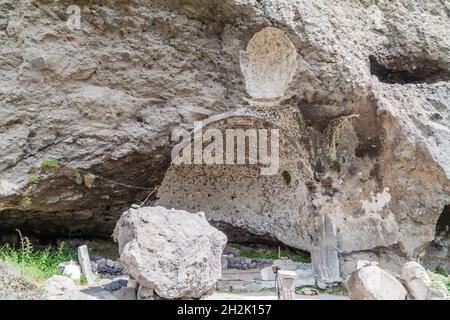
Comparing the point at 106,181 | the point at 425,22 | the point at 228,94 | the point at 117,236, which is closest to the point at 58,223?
the point at 106,181

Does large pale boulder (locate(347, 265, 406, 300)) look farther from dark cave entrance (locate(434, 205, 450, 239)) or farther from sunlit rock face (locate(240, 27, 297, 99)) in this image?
dark cave entrance (locate(434, 205, 450, 239))

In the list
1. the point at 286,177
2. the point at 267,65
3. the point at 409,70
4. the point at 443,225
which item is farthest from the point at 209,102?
the point at 443,225

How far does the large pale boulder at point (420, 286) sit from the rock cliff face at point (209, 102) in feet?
5.96

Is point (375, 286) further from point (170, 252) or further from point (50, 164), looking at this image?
point (50, 164)

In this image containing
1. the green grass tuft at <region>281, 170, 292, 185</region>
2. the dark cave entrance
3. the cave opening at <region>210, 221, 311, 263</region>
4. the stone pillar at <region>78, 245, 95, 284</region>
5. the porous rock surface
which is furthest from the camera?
the cave opening at <region>210, 221, 311, 263</region>

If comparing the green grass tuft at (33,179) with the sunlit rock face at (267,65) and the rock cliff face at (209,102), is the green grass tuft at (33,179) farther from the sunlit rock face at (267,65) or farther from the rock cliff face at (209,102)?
the sunlit rock face at (267,65)

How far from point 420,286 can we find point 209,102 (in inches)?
124

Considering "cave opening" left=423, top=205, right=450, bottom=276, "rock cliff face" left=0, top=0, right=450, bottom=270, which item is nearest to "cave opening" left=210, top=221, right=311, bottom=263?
"rock cliff face" left=0, top=0, right=450, bottom=270

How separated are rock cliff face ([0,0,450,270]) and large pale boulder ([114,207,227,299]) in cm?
146

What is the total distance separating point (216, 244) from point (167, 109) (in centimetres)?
207

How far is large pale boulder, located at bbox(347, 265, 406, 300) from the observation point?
3525 mm

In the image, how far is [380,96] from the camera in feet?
18.2

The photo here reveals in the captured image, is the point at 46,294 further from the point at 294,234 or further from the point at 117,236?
the point at 294,234
